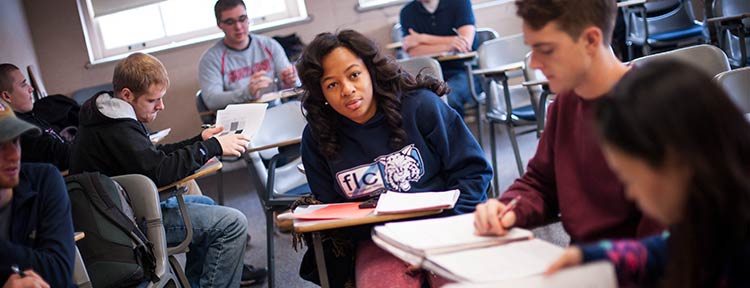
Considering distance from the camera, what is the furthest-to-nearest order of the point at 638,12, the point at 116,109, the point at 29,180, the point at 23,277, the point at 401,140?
the point at 638,12
the point at 116,109
the point at 401,140
the point at 29,180
the point at 23,277

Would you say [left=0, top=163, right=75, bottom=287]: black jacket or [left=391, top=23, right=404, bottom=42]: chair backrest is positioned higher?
[left=391, top=23, right=404, bottom=42]: chair backrest

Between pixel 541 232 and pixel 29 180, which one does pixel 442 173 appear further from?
pixel 541 232

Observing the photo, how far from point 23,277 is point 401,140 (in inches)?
40.7

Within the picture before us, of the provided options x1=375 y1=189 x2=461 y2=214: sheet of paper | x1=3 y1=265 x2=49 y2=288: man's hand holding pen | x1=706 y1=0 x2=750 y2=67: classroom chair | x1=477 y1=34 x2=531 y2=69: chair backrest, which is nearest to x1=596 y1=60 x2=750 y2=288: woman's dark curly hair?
x1=375 y1=189 x2=461 y2=214: sheet of paper

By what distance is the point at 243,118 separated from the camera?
10.4ft

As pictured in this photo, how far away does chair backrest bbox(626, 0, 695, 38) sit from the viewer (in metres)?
6.11

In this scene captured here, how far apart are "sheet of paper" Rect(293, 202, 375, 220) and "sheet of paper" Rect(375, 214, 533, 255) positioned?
30 cm

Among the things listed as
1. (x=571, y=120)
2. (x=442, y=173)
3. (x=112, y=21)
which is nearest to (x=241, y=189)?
(x=112, y=21)

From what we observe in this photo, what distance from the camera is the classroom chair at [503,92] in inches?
164

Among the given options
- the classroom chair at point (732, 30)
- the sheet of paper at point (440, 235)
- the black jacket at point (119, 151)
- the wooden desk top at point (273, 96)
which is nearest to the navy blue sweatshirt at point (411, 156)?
the sheet of paper at point (440, 235)

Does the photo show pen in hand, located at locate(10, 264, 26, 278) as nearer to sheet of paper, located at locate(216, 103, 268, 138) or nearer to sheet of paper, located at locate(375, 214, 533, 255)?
sheet of paper, located at locate(375, 214, 533, 255)

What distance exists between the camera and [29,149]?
3.58 m

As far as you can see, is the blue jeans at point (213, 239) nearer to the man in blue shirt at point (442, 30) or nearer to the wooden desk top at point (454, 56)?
the wooden desk top at point (454, 56)

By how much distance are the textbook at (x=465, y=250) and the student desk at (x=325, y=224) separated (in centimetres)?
17
